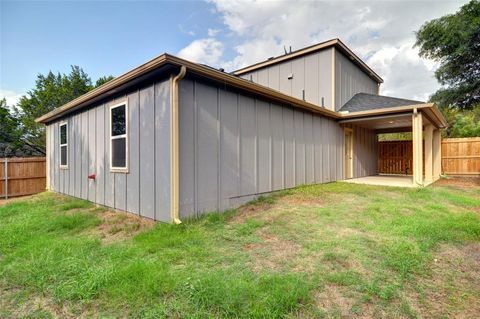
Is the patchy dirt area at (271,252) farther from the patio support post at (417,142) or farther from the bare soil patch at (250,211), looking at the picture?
the patio support post at (417,142)

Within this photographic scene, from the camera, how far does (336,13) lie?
9984mm

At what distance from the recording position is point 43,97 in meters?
18.3

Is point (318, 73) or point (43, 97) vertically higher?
point (43, 97)

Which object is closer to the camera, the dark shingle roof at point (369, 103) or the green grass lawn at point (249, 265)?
the green grass lawn at point (249, 265)

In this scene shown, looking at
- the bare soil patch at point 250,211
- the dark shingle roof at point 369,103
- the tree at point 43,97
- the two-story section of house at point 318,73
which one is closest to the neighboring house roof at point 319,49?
the two-story section of house at point 318,73

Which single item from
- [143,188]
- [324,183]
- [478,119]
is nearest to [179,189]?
[143,188]

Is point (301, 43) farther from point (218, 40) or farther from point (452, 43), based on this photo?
point (452, 43)

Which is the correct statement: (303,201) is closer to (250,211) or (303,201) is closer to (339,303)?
(250,211)

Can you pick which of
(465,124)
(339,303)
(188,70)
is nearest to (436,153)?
(465,124)

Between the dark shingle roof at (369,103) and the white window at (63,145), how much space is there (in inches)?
408

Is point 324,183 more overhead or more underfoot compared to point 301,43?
more underfoot

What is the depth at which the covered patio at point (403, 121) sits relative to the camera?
776 centimetres

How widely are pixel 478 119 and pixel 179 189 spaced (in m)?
25.1

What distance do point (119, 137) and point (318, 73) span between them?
8263 millimetres
